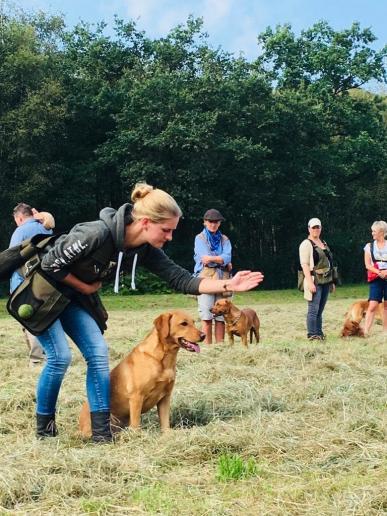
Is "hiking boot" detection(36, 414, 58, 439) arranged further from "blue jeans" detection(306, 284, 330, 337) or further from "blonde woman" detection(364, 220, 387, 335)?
"blonde woman" detection(364, 220, 387, 335)

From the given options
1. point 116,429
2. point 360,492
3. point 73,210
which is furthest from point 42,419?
point 73,210

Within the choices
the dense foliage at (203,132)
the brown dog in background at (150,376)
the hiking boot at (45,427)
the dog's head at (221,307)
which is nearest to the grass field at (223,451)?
the hiking boot at (45,427)

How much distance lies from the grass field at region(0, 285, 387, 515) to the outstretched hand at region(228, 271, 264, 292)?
0.99 m

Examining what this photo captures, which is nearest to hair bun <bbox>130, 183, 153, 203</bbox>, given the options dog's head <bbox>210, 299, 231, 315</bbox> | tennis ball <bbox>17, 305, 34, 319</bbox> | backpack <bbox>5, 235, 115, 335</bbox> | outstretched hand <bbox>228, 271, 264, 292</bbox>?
backpack <bbox>5, 235, 115, 335</bbox>

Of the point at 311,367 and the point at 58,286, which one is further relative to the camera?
the point at 311,367

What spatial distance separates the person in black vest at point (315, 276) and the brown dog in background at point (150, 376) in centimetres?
562

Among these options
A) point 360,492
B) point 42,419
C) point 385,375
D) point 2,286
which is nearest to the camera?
point 360,492

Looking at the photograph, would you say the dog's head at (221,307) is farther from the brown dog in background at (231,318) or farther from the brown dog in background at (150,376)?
the brown dog in background at (150,376)

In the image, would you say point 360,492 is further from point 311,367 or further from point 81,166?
point 81,166

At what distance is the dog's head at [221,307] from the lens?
10.3 m

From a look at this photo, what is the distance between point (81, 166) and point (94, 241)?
91.4 ft

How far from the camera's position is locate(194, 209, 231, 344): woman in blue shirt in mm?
10141

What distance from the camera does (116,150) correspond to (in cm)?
3069

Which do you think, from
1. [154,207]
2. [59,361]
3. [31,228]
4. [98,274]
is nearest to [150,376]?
[59,361]
